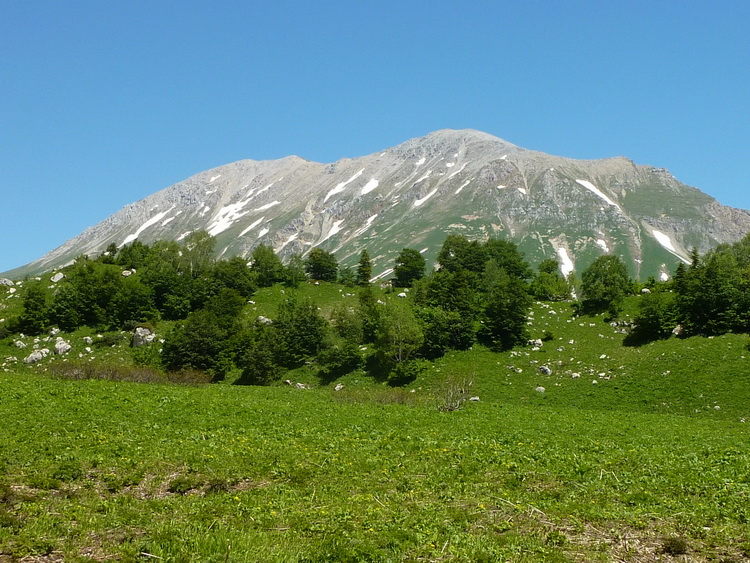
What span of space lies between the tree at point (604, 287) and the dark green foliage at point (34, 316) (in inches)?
3421

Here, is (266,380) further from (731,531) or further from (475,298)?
(731,531)

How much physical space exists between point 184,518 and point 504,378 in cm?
5084

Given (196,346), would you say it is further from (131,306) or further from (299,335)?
(131,306)

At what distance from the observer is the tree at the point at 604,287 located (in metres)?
73.8

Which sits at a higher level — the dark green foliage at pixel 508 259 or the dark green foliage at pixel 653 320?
the dark green foliage at pixel 508 259

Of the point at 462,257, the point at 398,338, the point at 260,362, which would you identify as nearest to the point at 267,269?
the point at 260,362

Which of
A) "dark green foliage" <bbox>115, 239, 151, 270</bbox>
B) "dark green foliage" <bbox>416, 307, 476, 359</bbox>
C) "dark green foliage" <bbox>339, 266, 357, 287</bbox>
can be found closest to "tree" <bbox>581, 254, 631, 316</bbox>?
"dark green foliage" <bbox>416, 307, 476, 359</bbox>

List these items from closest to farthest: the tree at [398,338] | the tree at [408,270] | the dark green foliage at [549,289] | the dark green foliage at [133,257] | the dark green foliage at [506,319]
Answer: the tree at [398,338], the dark green foliage at [506,319], the dark green foliage at [549,289], the dark green foliage at [133,257], the tree at [408,270]

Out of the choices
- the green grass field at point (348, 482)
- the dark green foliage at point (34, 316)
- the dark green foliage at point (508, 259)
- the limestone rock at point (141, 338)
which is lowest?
the green grass field at point (348, 482)

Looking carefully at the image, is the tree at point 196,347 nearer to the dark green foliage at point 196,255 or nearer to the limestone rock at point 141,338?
the limestone rock at point 141,338

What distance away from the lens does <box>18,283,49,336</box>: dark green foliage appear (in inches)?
3019

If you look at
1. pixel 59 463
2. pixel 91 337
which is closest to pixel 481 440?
pixel 59 463

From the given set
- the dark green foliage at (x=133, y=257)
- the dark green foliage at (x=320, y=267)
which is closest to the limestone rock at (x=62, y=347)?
the dark green foliage at (x=133, y=257)

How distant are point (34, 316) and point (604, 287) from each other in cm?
9062
